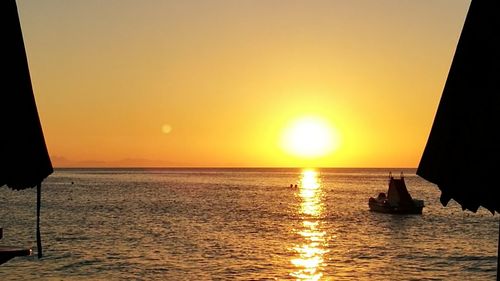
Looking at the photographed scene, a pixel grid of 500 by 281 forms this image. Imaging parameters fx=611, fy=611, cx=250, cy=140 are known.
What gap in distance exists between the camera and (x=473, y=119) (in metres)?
5.78

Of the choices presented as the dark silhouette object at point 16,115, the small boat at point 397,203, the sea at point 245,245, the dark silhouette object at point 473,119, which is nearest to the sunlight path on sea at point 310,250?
the sea at point 245,245

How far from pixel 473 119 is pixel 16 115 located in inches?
207

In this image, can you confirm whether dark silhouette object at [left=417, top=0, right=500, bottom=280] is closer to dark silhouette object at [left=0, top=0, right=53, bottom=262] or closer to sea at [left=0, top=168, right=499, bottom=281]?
dark silhouette object at [left=0, top=0, right=53, bottom=262]

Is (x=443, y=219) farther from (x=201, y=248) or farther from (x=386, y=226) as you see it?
(x=201, y=248)

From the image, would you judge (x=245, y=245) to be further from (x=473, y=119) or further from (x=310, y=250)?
(x=473, y=119)

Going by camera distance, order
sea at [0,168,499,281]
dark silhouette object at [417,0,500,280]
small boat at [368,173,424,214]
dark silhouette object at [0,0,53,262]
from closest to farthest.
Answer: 1. dark silhouette object at [417,0,500,280]
2. dark silhouette object at [0,0,53,262]
3. sea at [0,168,499,281]
4. small boat at [368,173,424,214]

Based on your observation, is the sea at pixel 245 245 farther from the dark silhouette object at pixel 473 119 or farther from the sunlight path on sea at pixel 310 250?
the dark silhouette object at pixel 473 119

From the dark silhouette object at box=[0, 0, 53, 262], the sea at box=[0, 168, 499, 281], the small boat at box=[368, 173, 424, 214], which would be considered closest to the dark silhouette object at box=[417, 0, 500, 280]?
the dark silhouette object at box=[0, 0, 53, 262]

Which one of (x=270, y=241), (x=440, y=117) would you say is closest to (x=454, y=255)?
(x=270, y=241)

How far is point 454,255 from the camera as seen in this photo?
44.5m

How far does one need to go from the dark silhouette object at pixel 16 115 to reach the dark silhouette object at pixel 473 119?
4851 mm

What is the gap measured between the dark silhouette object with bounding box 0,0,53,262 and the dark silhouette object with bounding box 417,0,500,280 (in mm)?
4851

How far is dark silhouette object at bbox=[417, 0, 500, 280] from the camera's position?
5.57 m

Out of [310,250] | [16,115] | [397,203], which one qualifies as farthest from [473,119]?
[397,203]
